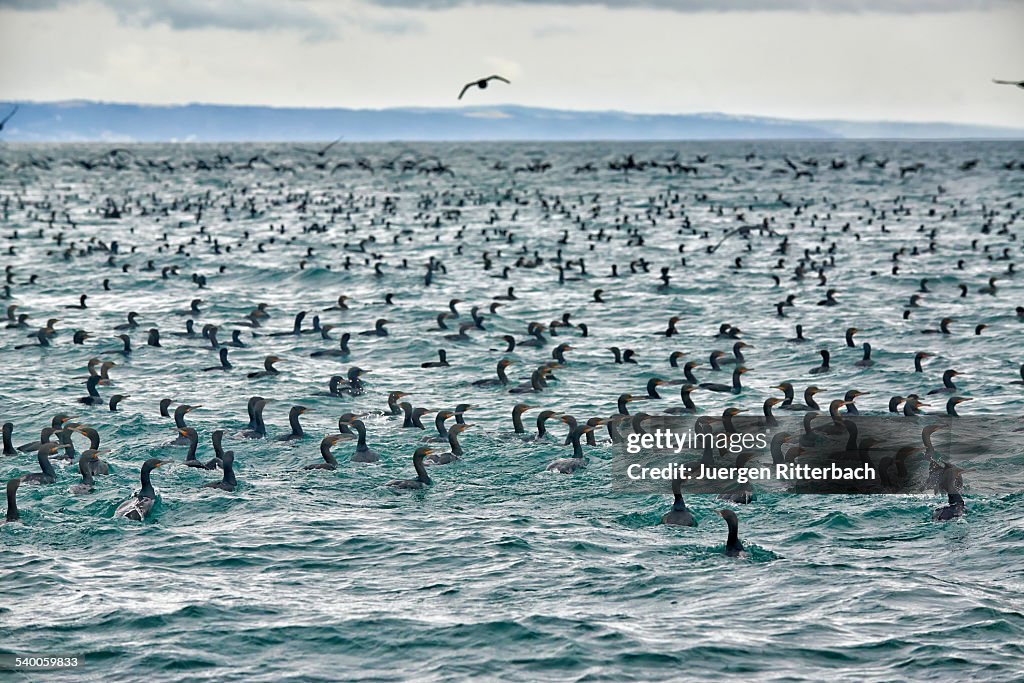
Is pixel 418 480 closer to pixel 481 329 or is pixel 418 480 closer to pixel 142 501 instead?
pixel 142 501

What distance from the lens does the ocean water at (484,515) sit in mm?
14930

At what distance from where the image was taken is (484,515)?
1961 cm

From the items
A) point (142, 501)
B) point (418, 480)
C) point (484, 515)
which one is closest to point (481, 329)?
point (418, 480)

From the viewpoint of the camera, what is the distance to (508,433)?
2442 cm

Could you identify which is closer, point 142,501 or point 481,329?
point 142,501

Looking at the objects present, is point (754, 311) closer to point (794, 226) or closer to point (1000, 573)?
point (1000, 573)

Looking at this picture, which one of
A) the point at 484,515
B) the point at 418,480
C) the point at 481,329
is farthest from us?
the point at 481,329

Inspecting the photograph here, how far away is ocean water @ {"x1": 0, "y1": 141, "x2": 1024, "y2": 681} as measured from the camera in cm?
1493

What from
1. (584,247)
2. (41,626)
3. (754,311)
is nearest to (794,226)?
(584,247)

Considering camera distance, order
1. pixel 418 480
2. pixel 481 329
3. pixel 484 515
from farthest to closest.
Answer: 1. pixel 481 329
2. pixel 418 480
3. pixel 484 515

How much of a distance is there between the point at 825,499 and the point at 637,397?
8193 millimetres

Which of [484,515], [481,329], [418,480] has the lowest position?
[484,515]

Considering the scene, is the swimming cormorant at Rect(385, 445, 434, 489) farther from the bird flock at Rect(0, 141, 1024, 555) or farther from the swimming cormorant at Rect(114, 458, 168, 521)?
the swimming cormorant at Rect(114, 458, 168, 521)

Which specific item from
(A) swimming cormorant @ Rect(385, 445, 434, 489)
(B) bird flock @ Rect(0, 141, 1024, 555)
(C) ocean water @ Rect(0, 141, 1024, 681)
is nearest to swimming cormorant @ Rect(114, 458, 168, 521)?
(B) bird flock @ Rect(0, 141, 1024, 555)
